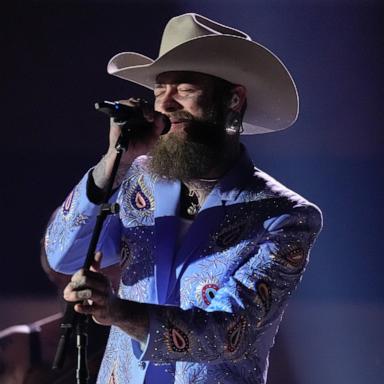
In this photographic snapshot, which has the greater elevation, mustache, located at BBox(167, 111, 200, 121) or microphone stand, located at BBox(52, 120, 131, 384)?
mustache, located at BBox(167, 111, 200, 121)

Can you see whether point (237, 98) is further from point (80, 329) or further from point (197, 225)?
point (80, 329)

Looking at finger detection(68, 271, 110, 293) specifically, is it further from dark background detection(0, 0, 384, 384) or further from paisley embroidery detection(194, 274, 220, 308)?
dark background detection(0, 0, 384, 384)

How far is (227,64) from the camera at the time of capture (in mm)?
2350

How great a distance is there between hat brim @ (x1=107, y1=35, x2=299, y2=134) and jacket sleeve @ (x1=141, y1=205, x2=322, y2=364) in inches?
15.5

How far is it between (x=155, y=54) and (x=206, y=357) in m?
1.40

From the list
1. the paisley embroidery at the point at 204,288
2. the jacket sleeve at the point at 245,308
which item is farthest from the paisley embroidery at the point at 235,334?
the paisley embroidery at the point at 204,288

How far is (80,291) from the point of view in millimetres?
1697

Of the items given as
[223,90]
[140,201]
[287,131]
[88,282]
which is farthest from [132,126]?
[287,131]

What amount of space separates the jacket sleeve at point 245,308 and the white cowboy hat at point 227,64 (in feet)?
1.30

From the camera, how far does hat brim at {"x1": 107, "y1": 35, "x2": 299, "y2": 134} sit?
2283 millimetres

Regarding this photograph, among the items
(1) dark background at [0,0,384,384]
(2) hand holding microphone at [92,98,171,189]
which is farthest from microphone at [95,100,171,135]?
(1) dark background at [0,0,384,384]

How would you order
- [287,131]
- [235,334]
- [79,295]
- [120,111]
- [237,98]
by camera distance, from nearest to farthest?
1. [79,295]
2. [120,111]
3. [235,334]
4. [237,98]
5. [287,131]

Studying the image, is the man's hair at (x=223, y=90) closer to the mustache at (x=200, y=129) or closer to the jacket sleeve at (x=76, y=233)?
the mustache at (x=200, y=129)

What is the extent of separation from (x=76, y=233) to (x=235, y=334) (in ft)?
1.64
